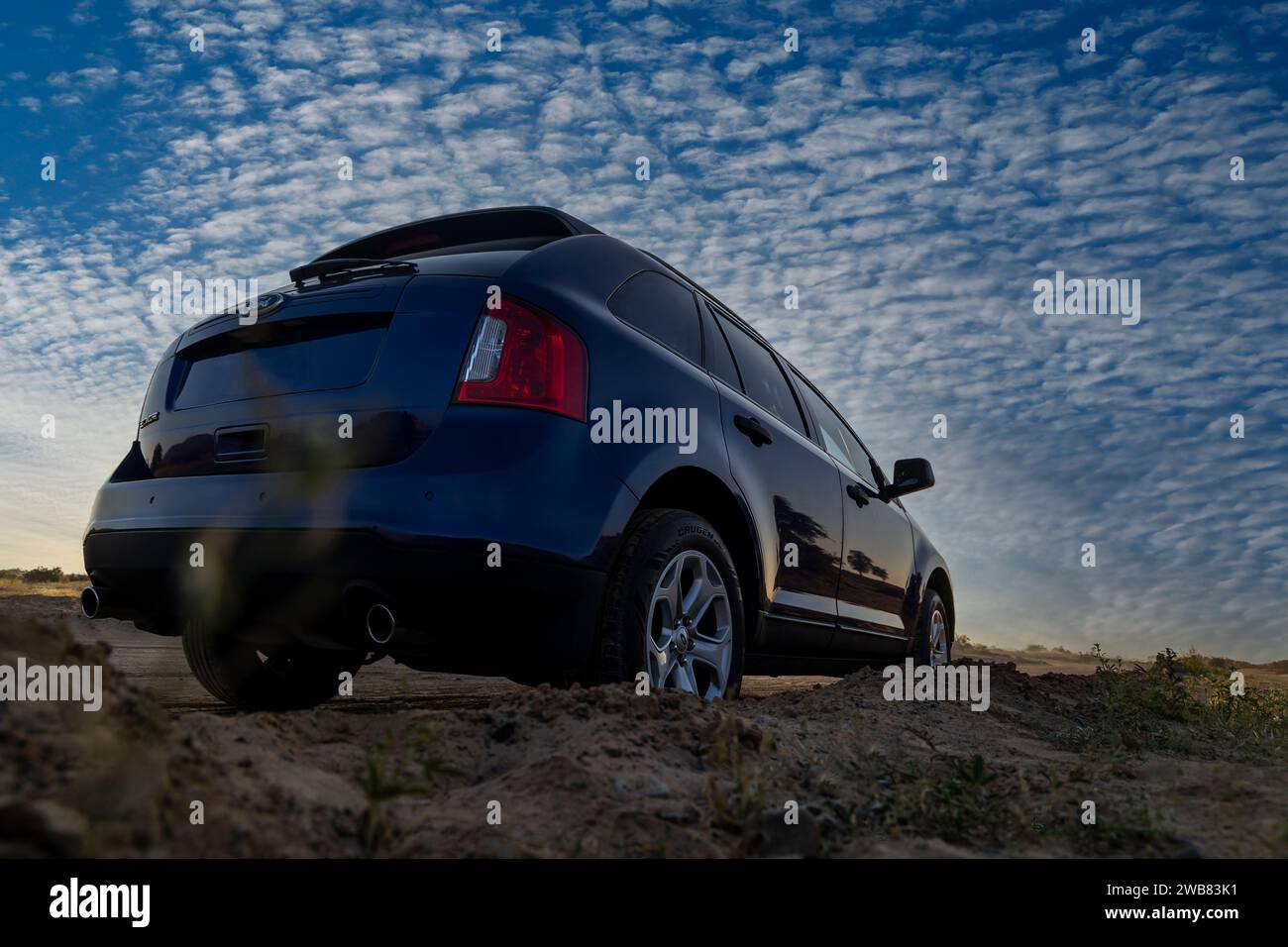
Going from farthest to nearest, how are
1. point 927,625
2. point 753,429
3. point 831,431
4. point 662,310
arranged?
point 927,625 → point 831,431 → point 753,429 → point 662,310

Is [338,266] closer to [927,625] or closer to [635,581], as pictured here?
[635,581]

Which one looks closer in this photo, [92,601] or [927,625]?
[92,601]

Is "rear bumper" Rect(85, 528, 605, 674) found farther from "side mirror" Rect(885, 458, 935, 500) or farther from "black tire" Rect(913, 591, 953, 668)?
"black tire" Rect(913, 591, 953, 668)

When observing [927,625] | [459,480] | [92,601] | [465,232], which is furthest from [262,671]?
[927,625]

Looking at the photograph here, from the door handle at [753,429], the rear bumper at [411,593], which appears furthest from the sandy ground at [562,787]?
the door handle at [753,429]

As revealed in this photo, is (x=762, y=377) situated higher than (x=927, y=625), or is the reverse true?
(x=762, y=377)

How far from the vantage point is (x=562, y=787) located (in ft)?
6.86

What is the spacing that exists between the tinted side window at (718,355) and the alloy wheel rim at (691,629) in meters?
1.04

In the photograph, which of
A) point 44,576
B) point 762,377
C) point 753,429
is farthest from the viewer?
point 44,576

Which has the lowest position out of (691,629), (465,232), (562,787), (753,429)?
(562,787)

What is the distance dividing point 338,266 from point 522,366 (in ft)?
3.38

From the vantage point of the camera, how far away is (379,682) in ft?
20.9
